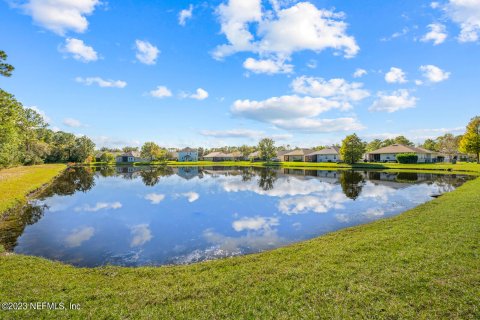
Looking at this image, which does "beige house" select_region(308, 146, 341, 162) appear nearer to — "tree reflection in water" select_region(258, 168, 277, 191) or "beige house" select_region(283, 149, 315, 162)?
"beige house" select_region(283, 149, 315, 162)

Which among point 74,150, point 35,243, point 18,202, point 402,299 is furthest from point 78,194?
point 74,150

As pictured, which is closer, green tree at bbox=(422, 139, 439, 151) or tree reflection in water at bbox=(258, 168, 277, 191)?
tree reflection in water at bbox=(258, 168, 277, 191)

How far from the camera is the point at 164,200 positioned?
25.3m

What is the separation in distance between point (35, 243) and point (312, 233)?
15408 mm

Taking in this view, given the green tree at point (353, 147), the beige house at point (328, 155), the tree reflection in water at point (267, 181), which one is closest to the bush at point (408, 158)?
the green tree at point (353, 147)

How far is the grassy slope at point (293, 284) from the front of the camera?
5.95 m

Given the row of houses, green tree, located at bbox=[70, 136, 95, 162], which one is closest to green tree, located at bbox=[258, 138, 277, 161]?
the row of houses

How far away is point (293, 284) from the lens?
23.3 feet

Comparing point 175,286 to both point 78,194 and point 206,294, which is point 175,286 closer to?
point 206,294

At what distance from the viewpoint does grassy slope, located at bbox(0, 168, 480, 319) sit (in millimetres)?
5945

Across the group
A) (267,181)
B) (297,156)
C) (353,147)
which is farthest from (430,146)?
(267,181)

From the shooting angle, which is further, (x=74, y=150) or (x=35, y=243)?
(x=74, y=150)

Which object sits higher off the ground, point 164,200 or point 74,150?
point 74,150

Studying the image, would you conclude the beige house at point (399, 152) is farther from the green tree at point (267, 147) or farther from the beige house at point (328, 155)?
the green tree at point (267, 147)
